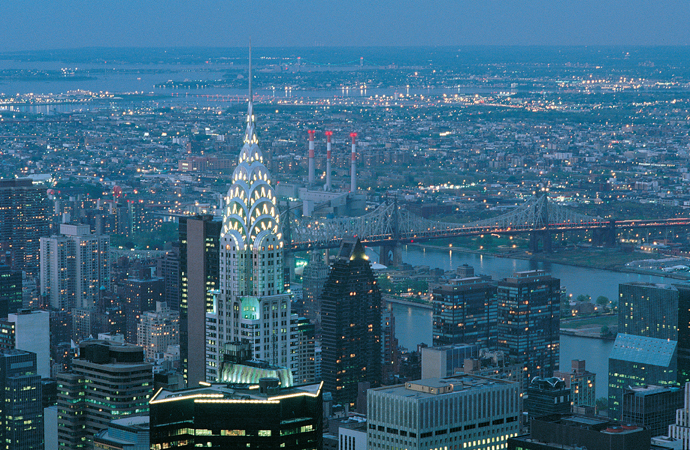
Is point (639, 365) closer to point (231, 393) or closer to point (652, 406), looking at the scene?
point (652, 406)

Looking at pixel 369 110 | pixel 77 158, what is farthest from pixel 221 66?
pixel 77 158

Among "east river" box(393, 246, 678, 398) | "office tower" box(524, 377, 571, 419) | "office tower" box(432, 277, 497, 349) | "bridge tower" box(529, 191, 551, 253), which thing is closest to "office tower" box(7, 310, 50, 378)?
"east river" box(393, 246, 678, 398)

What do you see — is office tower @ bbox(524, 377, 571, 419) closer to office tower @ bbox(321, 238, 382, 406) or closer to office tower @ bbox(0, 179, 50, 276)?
office tower @ bbox(321, 238, 382, 406)

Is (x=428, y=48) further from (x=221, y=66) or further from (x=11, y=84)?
(x=11, y=84)

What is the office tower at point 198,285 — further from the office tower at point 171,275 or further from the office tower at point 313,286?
the office tower at point 171,275

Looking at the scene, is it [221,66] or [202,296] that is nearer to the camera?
[202,296]

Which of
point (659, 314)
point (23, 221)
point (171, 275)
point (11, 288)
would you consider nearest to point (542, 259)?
point (171, 275)
